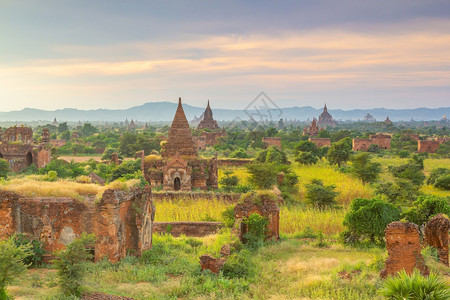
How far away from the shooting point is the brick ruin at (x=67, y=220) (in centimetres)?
1191

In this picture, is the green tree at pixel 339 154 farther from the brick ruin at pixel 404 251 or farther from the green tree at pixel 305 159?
the brick ruin at pixel 404 251

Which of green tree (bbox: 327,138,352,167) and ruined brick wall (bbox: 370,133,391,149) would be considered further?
ruined brick wall (bbox: 370,133,391,149)

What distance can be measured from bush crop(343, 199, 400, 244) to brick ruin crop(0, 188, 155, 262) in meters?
8.71

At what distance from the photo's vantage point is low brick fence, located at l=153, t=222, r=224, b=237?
58.3 ft

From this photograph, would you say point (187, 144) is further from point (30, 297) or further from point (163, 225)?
point (30, 297)

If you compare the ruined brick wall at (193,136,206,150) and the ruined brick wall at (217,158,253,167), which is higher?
the ruined brick wall at (193,136,206,150)

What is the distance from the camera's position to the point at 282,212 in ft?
68.1

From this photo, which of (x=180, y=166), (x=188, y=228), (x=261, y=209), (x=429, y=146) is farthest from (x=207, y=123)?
(x=261, y=209)

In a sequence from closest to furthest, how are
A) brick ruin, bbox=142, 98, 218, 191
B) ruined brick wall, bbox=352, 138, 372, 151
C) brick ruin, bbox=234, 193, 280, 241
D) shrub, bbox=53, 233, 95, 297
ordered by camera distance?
1. shrub, bbox=53, 233, 95, 297
2. brick ruin, bbox=234, 193, 280, 241
3. brick ruin, bbox=142, 98, 218, 191
4. ruined brick wall, bbox=352, 138, 372, 151

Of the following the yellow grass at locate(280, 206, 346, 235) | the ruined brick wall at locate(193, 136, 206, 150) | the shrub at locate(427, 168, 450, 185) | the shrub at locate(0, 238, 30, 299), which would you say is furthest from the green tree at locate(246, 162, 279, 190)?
the ruined brick wall at locate(193, 136, 206, 150)

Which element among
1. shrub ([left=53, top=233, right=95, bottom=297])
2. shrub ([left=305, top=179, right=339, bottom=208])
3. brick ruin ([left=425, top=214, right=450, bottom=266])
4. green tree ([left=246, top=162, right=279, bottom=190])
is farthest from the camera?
green tree ([left=246, top=162, right=279, bottom=190])

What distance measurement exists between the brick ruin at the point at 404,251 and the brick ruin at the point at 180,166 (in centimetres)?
1771

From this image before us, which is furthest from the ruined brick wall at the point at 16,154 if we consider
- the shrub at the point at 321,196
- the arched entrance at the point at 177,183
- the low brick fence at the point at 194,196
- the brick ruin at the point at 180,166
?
the shrub at the point at 321,196

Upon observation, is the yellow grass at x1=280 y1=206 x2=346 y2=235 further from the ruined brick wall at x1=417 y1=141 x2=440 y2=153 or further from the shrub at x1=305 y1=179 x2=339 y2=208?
the ruined brick wall at x1=417 y1=141 x2=440 y2=153
